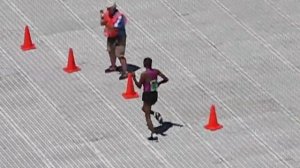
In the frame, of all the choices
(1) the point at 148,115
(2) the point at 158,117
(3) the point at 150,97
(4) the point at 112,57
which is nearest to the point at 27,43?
(4) the point at 112,57

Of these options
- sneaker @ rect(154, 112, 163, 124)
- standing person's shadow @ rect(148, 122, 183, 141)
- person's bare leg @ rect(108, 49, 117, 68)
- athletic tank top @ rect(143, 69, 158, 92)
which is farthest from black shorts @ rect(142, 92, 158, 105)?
person's bare leg @ rect(108, 49, 117, 68)

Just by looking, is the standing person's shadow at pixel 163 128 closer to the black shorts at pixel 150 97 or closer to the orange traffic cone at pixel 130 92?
the black shorts at pixel 150 97

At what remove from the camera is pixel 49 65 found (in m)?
30.9

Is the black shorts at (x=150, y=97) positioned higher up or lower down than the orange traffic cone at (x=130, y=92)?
higher up

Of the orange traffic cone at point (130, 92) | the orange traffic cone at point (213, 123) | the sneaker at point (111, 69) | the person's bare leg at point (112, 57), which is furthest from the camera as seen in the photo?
the sneaker at point (111, 69)

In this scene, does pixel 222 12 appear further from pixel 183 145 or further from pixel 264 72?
pixel 183 145

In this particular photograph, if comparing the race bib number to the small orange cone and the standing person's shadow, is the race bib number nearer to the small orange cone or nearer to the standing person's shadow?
the standing person's shadow

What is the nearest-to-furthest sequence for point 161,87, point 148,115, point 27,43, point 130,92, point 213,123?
1. point 148,115
2. point 213,123
3. point 130,92
4. point 161,87
5. point 27,43

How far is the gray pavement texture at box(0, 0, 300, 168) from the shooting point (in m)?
27.8

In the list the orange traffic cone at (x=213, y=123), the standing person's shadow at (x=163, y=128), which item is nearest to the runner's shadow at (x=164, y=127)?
the standing person's shadow at (x=163, y=128)

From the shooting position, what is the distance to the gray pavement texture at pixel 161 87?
91.1ft

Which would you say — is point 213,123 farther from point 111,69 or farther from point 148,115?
point 111,69

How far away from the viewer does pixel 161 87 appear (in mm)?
30156

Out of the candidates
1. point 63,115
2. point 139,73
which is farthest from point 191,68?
point 63,115
